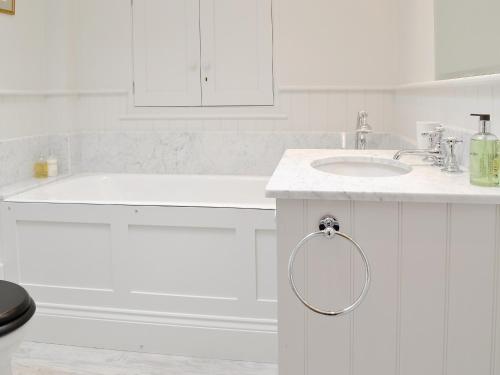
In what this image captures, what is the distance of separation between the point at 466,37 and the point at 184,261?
4.96 feet

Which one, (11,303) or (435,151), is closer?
(11,303)

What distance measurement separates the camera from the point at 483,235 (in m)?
1.41

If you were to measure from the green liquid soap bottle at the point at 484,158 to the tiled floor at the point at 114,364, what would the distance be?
4.47ft

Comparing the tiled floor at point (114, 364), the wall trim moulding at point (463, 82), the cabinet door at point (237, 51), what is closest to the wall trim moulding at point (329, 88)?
the cabinet door at point (237, 51)

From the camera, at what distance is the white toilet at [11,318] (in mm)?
1496

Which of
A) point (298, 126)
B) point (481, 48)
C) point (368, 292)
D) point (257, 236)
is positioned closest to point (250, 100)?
point (298, 126)

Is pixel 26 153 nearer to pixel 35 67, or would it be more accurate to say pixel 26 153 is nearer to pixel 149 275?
pixel 35 67

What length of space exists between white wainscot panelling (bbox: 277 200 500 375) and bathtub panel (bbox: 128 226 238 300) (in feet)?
3.62

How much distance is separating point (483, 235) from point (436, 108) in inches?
41.5

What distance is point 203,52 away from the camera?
3.56m

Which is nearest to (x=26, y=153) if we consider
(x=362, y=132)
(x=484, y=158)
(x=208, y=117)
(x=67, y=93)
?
(x=67, y=93)

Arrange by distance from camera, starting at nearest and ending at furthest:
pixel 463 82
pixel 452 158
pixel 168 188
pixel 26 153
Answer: pixel 452 158, pixel 463 82, pixel 26 153, pixel 168 188

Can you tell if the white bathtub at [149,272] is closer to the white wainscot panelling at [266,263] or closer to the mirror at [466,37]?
the white wainscot panelling at [266,263]

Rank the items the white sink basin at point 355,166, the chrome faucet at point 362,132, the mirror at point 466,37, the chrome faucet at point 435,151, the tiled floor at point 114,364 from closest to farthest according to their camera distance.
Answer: the mirror at point 466,37, the chrome faucet at point 435,151, the white sink basin at point 355,166, the tiled floor at point 114,364, the chrome faucet at point 362,132
